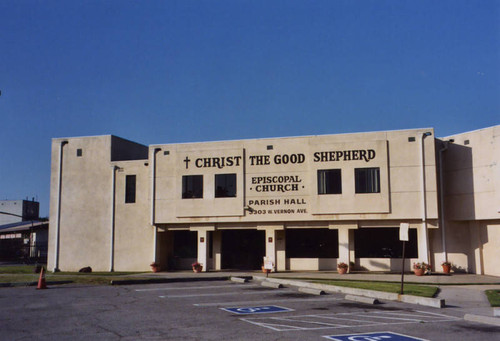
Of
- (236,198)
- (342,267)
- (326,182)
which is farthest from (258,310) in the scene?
(236,198)

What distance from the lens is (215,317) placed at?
44.4ft

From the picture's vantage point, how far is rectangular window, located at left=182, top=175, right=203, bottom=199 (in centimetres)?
3184

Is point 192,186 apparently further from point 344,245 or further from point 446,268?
point 446,268

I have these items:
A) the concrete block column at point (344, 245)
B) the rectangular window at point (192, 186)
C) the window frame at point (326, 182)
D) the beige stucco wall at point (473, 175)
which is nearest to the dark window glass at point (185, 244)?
the rectangular window at point (192, 186)

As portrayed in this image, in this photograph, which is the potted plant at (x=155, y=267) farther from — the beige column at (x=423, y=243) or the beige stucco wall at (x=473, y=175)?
the beige stucco wall at (x=473, y=175)

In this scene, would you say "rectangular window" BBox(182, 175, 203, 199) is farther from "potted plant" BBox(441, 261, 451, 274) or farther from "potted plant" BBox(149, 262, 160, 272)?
"potted plant" BBox(441, 261, 451, 274)

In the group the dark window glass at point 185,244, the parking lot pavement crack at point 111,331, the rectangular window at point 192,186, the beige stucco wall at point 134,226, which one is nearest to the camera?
the parking lot pavement crack at point 111,331

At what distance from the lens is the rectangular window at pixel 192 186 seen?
31.8 metres

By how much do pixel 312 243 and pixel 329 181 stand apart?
4320 mm

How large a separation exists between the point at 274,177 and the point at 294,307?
51.2 feet

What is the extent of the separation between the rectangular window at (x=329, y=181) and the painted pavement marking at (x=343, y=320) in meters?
15.5

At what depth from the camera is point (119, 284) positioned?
23.0 meters

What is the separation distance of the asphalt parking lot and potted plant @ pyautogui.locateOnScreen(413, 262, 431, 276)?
10.5 metres

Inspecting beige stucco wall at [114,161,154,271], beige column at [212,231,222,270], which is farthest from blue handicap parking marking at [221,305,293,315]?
beige stucco wall at [114,161,154,271]
